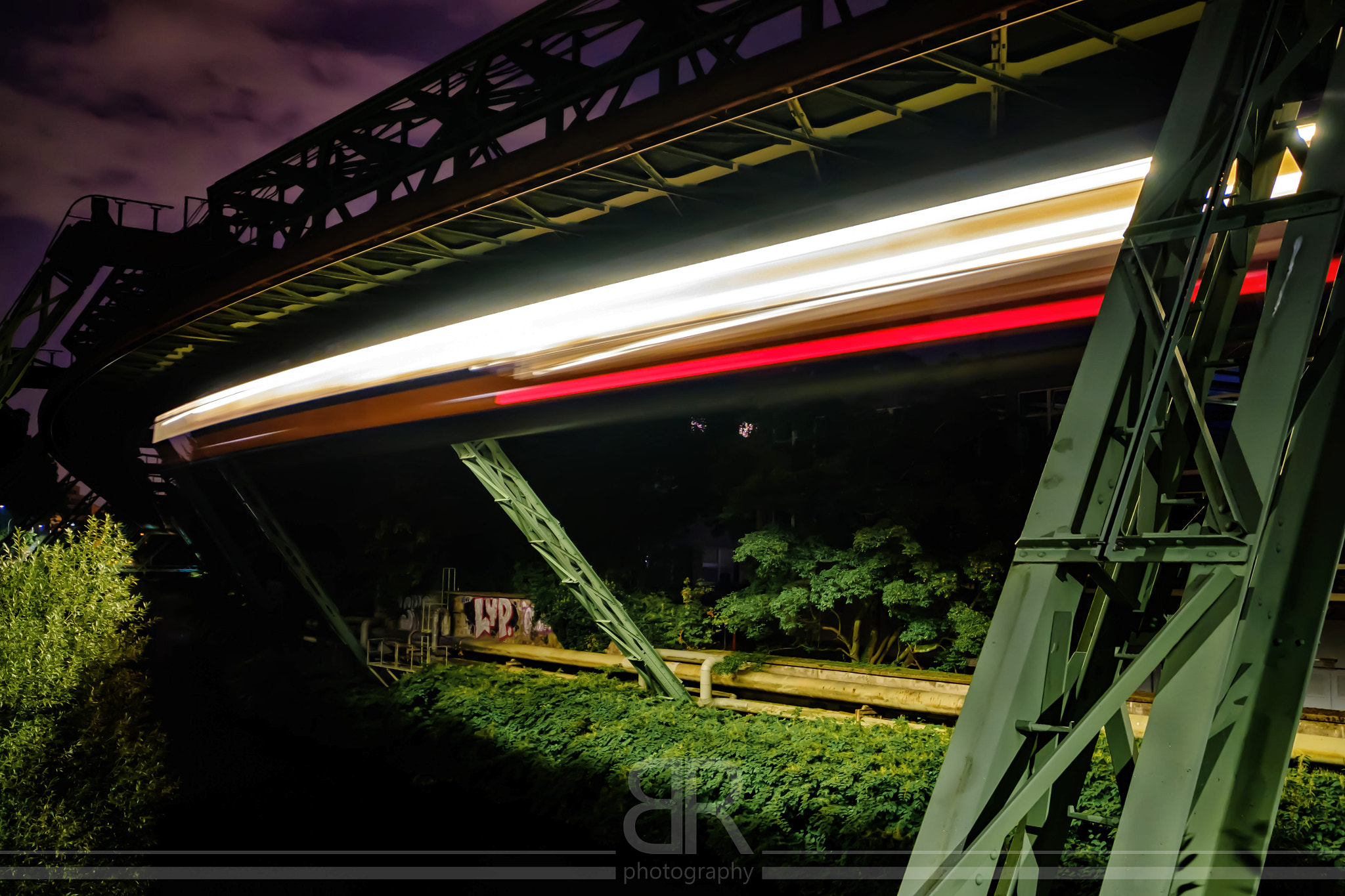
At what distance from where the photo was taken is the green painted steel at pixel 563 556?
10578mm

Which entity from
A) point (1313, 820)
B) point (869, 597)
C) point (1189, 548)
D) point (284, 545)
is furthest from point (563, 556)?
point (1189, 548)

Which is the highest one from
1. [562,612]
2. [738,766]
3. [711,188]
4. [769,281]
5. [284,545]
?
[711,188]

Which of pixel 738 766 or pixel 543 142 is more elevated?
pixel 543 142

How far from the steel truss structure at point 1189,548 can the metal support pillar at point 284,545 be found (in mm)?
13175

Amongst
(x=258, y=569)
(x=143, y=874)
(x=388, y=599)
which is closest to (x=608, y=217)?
(x=143, y=874)

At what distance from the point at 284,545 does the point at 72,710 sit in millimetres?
4361

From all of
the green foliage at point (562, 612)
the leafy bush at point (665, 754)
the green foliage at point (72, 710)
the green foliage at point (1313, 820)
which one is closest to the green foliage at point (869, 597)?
the leafy bush at point (665, 754)

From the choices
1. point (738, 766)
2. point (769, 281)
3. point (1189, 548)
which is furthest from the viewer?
point (738, 766)

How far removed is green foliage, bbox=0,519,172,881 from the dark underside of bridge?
3212mm

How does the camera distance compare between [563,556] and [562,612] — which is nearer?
[563,556]

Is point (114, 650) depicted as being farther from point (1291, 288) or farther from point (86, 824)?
point (1291, 288)

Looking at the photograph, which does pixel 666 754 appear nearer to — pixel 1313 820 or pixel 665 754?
pixel 665 754

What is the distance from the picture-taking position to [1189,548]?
2850 mm

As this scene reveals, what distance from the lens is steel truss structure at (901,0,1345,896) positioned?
2.72 m
